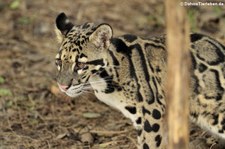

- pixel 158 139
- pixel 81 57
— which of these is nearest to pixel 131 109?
pixel 158 139

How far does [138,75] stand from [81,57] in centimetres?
68

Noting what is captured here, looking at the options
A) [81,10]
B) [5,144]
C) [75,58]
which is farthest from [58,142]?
[81,10]

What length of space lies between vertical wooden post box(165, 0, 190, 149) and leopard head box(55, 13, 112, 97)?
1.62 metres

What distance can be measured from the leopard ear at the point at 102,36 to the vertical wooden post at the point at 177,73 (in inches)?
63.4

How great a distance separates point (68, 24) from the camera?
6.54m

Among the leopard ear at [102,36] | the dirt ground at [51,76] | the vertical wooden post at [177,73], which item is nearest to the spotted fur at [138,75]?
the leopard ear at [102,36]

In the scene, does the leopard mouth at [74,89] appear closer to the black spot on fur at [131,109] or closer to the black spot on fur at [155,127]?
the black spot on fur at [131,109]

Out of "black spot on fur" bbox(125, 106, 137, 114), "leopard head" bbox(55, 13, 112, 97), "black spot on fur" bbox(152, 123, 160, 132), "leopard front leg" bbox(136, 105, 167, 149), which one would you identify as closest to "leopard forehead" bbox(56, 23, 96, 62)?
"leopard head" bbox(55, 13, 112, 97)

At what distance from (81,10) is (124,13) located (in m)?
0.78

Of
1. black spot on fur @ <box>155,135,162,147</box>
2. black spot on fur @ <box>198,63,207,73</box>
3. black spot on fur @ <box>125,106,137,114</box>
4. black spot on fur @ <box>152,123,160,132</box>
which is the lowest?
black spot on fur @ <box>155,135,162,147</box>

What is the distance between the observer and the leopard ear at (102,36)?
6.13 metres

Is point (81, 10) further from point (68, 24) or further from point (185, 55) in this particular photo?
point (185, 55)

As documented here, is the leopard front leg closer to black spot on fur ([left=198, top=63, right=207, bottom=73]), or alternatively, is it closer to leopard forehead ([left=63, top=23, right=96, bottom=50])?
black spot on fur ([left=198, top=63, right=207, bottom=73])

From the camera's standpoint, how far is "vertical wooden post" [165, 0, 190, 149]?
448cm
